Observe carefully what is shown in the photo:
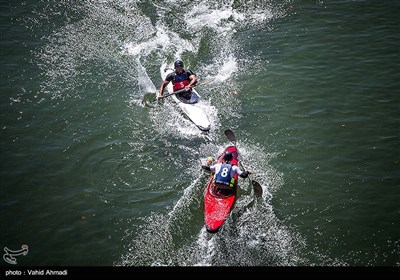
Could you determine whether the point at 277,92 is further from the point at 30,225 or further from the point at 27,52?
the point at 27,52

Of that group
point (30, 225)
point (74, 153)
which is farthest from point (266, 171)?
point (30, 225)

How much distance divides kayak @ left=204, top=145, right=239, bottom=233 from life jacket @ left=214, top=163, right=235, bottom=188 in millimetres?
225

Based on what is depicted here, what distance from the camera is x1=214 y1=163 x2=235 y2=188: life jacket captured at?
10.1 meters

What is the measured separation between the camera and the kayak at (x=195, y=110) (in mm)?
12991

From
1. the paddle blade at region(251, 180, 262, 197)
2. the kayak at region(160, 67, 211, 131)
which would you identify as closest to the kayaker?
the kayak at region(160, 67, 211, 131)

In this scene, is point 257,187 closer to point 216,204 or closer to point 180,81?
point 216,204

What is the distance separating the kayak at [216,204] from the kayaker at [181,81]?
15.3 feet

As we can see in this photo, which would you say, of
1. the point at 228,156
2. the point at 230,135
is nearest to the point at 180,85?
the point at 230,135

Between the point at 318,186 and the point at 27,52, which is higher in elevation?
the point at 27,52

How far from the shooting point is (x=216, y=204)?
9938 millimetres

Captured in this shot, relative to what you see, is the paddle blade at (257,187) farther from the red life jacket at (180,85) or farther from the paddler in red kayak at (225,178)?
the red life jacket at (180,85)

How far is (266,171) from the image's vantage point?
1152 centimetres

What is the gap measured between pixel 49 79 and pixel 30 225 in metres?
7.44

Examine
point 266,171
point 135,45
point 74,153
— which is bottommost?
point 266,171
